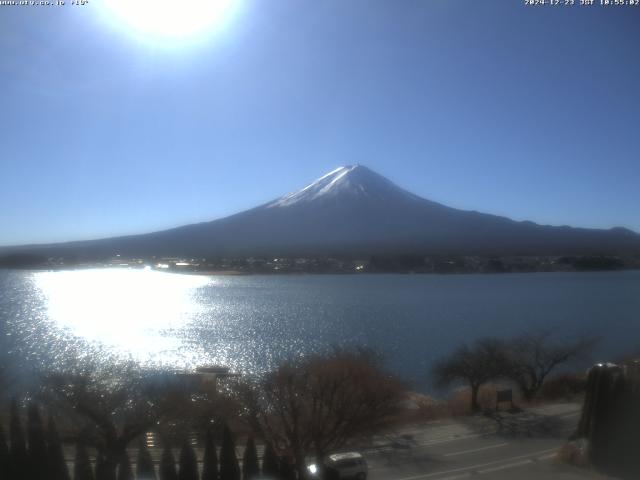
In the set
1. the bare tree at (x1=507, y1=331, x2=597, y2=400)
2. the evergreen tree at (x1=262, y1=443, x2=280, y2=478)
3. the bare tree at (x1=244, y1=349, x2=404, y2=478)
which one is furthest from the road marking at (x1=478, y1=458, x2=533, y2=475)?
the bare tree at (x1=507, y1=331, x2=597, y2=400)

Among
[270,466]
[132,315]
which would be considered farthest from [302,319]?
[270,466]

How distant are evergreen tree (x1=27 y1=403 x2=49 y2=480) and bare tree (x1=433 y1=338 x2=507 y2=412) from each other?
251 inches

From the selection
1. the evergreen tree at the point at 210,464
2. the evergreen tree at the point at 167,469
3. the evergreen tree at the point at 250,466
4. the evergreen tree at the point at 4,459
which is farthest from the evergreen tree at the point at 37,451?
the evergreen tree at the point at 250,466

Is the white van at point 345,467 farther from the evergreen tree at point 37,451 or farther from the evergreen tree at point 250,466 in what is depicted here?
the evergreen tree at point 37,451

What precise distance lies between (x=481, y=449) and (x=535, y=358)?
17.4 feet

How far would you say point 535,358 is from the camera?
10.9 m

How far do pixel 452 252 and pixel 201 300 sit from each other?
2281 cm

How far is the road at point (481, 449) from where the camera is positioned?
5207 millimetres

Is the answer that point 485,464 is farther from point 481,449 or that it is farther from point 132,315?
point 132,315

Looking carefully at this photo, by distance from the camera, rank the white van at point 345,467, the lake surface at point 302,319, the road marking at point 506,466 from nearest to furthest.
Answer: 1. the white van at point 345,467
2. the road marking at point 506,466
3. the lake surface at point 302,319

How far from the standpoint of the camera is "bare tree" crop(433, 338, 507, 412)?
9.70 m

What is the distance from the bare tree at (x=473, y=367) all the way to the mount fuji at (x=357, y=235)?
108ft

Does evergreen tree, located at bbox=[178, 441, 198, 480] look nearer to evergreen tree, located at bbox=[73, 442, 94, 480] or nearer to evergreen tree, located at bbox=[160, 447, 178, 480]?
evergreen tree, located at bbox=[160, 447, 178, 480]

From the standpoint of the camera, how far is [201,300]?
2566 cm
